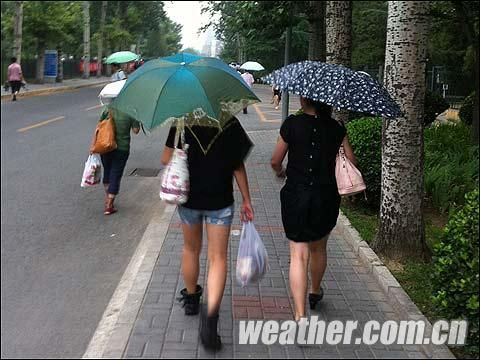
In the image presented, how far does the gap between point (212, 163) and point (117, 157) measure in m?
3.99

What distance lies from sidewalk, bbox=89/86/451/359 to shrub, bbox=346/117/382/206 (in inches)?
40.6

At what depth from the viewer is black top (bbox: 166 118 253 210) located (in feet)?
13.2

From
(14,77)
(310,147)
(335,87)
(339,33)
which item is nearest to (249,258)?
(310,147)

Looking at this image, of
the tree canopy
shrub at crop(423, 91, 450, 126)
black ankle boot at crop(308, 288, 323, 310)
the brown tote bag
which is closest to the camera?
black ankle boot at crop(308, 288, 323, 310)

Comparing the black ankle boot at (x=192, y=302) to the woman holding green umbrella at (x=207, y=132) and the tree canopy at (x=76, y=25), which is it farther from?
the tree canopy at (x=76, y=25)

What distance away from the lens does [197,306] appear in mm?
4488

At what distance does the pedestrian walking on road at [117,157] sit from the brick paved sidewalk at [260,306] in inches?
50.4

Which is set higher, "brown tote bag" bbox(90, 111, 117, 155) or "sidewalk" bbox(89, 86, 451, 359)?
"brown tote bag" bbox(90, 111, 117, 155)

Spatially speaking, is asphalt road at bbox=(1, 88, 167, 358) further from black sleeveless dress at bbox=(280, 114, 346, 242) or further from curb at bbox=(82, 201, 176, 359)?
black sleeveless dress at bbox=(280, 114, 346, 242)

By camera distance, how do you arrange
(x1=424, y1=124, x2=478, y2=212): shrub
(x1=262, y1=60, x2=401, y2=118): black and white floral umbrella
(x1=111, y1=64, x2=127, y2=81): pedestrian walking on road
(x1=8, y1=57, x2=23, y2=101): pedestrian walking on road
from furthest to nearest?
1. (x1=8, y1=57, x2=23, y2=101): pedestrian walking on road
2. (x1=111, y1=64, x2=127, y2=81): pedestrian walking on road
3. (x1=424, y1=124, x2=478, y2=212): shrub
4. (x1=262, y1=60, x2=401, y2=118): black and white floral umbrella

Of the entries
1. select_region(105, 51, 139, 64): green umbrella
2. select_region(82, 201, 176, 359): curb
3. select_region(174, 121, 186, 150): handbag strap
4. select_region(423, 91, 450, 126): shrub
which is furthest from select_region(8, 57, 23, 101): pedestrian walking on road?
select_region(174, 121, 186, 150): handbag strap

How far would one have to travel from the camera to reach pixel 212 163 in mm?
4027

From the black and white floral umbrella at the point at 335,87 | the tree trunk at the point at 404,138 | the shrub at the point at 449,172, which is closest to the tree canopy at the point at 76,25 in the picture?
the shrub at the point at 449,172

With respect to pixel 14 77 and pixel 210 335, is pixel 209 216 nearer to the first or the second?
pixel 210 335
